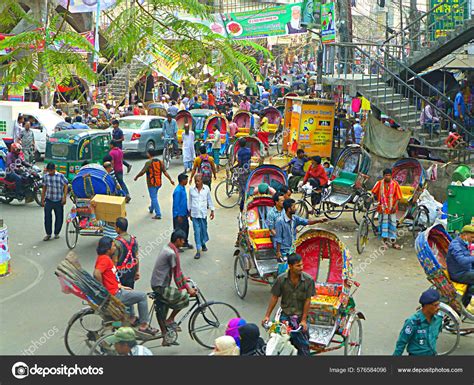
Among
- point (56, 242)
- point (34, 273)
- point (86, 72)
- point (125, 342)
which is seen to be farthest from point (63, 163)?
point (125, 342)

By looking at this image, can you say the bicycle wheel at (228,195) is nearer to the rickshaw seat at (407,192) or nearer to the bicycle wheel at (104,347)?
the rickshaw seat at (407,192)

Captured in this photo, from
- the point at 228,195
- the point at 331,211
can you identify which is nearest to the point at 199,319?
the point at 331,211

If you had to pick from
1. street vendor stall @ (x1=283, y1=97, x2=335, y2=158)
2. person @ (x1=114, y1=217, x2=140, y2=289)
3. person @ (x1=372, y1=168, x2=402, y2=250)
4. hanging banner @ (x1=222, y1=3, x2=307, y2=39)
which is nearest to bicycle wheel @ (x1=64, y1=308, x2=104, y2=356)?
person @ (x1=114, y1=217, x2=140, y2=289)

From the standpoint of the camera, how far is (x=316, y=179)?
52.6 feet

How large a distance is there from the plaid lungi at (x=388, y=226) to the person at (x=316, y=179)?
2.13m

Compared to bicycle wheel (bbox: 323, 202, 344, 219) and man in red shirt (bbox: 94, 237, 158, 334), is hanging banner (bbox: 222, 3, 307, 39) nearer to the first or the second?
bicycle wheel (bbox: 323, 202, 344, 219)

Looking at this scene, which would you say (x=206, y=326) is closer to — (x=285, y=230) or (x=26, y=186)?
(x=285, y=230)

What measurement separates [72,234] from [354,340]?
678cm

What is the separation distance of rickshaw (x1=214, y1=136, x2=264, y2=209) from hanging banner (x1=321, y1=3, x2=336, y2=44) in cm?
355

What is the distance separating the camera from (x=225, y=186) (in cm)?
1959

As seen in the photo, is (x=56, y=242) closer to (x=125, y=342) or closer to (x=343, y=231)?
(x=343, y=231)

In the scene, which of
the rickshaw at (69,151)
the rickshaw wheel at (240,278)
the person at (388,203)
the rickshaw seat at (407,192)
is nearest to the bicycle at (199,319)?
the rickshaw wheel at (240,278)

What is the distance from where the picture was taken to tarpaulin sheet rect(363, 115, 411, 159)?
1842 cm
